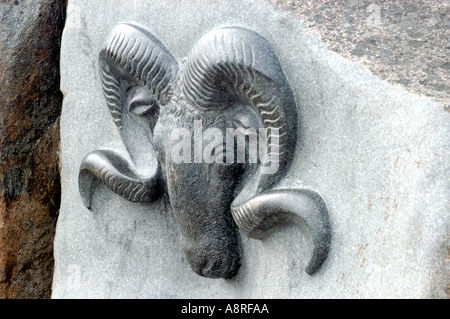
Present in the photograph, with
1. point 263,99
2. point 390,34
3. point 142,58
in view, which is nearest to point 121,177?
point 142,58

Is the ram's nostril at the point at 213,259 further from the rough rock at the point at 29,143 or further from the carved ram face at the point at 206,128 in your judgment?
the rough rock at the point at 29,143

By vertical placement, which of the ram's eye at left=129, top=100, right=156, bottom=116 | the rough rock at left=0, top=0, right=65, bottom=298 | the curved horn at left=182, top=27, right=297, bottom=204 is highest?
the curved horn at left=182, top=27, right=297, bottom=204

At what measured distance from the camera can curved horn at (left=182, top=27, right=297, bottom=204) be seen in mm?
986

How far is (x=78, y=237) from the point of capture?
4.73 ft

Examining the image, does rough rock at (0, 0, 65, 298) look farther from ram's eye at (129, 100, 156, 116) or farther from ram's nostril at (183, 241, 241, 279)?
ram's nostril at (183, 241, 241, 279)

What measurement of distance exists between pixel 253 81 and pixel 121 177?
41 cm

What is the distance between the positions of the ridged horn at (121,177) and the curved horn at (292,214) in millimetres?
249

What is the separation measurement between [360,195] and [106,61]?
0.61 meters

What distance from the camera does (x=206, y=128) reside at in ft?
3.54

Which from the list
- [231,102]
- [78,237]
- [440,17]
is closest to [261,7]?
[231,102]

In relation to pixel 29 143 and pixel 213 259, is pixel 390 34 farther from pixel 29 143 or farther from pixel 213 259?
pixel 29 143

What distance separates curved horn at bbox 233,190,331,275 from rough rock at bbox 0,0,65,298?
2.48 feet

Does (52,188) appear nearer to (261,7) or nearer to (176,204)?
(176,204)

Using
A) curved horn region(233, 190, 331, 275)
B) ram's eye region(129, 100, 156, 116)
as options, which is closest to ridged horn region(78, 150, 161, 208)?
ram's eye region(129, 100, 156, 116)
